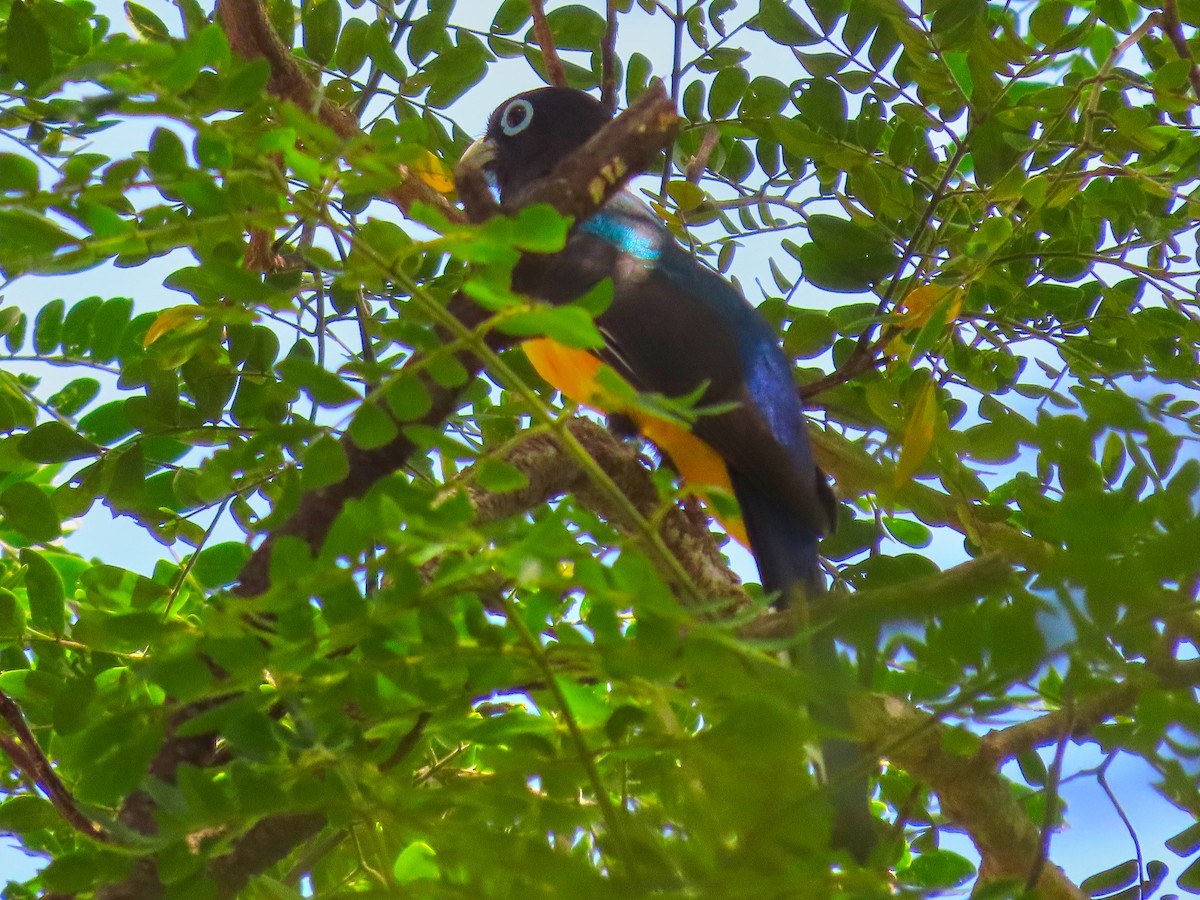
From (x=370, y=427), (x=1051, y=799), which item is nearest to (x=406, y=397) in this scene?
(x=370, y=427)

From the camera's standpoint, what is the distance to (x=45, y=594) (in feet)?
4.60

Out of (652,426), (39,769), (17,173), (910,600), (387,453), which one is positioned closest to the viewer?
(910,600)

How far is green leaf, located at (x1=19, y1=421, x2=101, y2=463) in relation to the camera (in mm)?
1513

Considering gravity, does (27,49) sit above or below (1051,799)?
above

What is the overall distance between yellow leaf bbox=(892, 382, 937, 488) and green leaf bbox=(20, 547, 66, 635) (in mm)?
930

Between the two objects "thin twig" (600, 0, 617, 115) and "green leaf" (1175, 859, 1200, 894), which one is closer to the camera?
"green leaf" (1175, 859, 1200, 894)

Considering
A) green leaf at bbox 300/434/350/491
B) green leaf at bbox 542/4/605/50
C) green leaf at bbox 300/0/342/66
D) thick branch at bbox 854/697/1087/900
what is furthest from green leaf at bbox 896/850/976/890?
green leaf at bbox 300/0/342/66

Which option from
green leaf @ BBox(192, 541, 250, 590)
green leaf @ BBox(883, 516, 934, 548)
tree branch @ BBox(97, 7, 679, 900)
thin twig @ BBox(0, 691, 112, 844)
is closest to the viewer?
tree branch @ BBox(97, 7, 679, 900)

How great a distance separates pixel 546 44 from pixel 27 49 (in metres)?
0.80

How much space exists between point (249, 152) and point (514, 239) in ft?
0.59

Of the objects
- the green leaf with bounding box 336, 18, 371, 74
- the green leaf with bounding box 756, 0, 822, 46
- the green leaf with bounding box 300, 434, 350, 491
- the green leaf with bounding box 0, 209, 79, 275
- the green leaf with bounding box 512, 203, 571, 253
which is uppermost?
the green leaf with bounding box 336, 18, 371, 74

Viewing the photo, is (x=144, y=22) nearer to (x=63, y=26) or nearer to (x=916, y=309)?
(x=63, y=26)

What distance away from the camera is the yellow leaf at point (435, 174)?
1.87 m

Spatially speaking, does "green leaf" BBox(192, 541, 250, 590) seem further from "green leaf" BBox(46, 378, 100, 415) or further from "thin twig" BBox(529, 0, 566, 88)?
"thin twig" BBox(529, 0, 566, 88)
